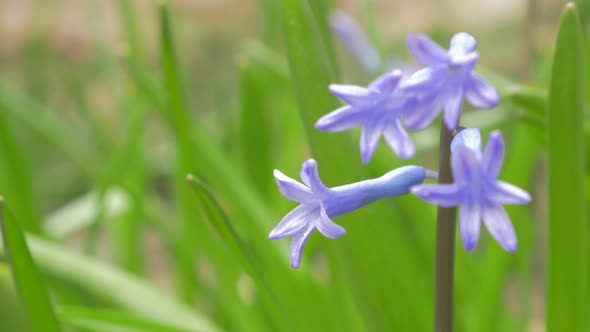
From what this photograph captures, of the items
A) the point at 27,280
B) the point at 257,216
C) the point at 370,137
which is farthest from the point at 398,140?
the point at 257,216

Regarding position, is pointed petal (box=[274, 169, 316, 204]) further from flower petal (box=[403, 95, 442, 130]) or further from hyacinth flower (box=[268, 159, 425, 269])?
flower petal (box=[403, 95, 442, 130])

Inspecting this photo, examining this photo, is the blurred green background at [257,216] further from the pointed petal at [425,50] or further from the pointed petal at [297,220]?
the pointed petal at [425,50]

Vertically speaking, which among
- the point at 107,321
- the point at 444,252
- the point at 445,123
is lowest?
the point at 107,321

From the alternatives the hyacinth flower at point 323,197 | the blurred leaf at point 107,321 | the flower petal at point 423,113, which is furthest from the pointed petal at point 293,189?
the blurred leaf at point 107,321

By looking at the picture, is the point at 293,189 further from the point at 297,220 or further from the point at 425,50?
the point at 425,50

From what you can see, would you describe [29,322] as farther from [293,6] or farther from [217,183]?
[217,183]

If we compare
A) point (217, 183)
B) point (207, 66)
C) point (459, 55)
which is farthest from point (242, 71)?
point (207, 66)

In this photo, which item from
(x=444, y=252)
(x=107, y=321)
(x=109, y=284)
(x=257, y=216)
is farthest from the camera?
(x=257, y=216)
